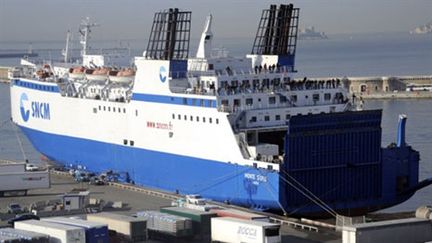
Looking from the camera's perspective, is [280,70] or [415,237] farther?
[280,70]

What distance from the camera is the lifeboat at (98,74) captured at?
1574 inches

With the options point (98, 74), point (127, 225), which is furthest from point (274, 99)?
point (98, 74)

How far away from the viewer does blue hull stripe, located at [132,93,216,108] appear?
31675mm

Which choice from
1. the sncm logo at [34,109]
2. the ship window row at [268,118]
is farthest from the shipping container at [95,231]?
the sncm logo at [34,109]

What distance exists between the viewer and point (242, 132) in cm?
3094

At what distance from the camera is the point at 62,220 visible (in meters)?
25.9

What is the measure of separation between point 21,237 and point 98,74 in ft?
54.9

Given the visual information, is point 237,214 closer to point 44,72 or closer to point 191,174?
point 191,174

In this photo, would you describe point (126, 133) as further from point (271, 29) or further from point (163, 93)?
point (271, 29)

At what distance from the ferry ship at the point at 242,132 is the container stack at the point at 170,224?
3.77 m

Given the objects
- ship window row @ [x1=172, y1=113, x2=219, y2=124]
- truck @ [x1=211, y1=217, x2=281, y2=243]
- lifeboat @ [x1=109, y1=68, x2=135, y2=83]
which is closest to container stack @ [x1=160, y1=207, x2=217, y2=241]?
truck @ [x1=211, y1=217, x2=281, y2=243]

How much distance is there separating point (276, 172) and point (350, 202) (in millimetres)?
2950

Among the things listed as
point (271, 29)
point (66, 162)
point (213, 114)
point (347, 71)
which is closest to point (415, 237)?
point (213, 114)

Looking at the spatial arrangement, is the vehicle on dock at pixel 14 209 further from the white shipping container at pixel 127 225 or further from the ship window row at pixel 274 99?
the ship window row at pixel 274 99
